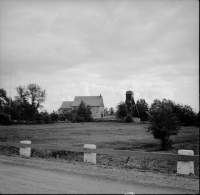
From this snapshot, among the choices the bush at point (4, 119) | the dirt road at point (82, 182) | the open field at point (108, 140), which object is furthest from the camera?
the open field at point (108, 140)

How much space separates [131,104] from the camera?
89.1 metres

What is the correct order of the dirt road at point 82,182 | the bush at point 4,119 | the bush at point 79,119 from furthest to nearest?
the bush at point 79,119 < the bush at point 4,119 < the dirt road at point 82,182

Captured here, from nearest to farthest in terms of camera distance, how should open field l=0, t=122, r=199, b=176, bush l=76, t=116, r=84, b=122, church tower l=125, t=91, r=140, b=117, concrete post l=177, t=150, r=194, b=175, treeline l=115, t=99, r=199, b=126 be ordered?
concrete post l=177, t=150, r=194, b=175, open field l=0, t=122, r=199, b=176, treeline l=115, t=99, r=199, b=126, bush l=76, t=116, r=84, b=122, church tower l=125, t=91, r=140, b=117

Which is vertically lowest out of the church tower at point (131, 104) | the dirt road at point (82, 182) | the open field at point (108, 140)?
the open field at point (108, 140)

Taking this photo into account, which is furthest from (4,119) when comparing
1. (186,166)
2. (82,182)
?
(186,166)

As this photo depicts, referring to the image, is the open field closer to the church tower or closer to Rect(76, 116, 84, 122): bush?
Rect(76, 116, 84, 122): bush

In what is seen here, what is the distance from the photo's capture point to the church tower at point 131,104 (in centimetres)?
7999

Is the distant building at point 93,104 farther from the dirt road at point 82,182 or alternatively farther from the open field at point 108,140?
the dirt road at point 82,182

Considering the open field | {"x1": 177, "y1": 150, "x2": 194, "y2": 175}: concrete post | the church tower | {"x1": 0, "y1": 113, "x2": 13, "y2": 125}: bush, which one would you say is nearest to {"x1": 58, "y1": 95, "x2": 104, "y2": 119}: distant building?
the church tower

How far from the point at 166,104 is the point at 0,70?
16.2 m

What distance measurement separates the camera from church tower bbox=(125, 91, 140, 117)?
80.0 meters

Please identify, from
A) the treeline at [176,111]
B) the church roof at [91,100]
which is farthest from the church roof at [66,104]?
the treeline at [176,111]

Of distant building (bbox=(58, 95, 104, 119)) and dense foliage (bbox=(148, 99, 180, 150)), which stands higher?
distant building (bbox=(58, 95, 104, 119))

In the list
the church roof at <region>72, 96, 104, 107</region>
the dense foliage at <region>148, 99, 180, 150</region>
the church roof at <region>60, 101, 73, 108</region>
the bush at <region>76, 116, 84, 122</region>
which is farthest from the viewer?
the church roof at <region>60, 101, 73, 108</region>
